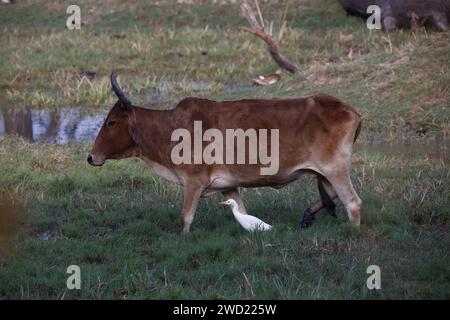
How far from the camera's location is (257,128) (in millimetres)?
7609

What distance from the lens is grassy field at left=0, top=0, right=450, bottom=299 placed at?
654 centimetres

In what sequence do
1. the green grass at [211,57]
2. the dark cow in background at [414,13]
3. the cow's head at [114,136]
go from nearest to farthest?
the cow's head at [114,136] < the green grass at [211,57] < the dark cow in background at [414,13]

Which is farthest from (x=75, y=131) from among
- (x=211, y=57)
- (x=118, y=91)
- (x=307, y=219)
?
(x=307, y=219)

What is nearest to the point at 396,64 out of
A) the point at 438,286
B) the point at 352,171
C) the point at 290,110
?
the point at 352,171

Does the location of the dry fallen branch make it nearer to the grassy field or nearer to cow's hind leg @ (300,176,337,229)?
the grassy field

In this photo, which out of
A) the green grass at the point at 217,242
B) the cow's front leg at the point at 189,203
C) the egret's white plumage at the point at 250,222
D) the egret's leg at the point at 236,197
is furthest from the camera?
the egret's leg at the point at 236,197

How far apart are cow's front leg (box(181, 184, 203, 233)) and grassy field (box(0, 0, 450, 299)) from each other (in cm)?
11

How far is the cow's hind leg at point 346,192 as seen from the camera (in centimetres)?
746

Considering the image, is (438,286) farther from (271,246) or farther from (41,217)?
(41,217)

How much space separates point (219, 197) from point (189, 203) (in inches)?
52.8

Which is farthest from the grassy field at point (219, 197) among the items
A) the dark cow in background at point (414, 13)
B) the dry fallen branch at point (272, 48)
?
the dry fallen branch at point (272, 48)

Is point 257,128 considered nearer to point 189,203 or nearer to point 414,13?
point 189,203

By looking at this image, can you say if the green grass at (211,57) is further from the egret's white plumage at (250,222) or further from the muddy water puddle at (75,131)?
the egret's white plumage at (250,222)

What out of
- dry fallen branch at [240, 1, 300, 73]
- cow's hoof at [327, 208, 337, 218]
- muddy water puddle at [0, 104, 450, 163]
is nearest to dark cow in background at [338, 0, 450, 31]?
dry fallen branch at [240, 1, 300, 73]
